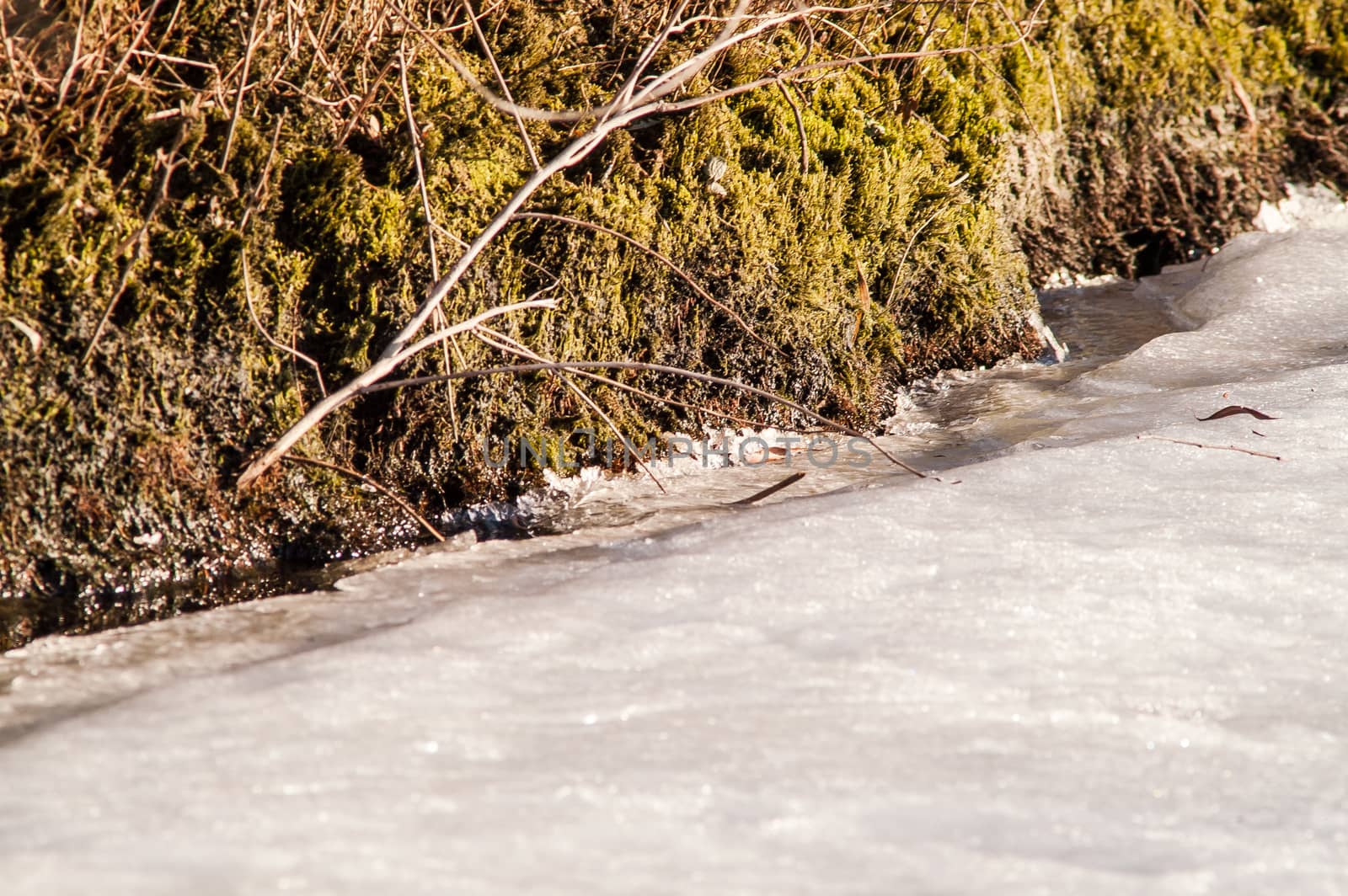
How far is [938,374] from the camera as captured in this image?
3748 millimetres

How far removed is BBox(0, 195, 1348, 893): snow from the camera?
1.50m

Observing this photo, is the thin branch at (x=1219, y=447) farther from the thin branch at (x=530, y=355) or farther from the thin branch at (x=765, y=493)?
the thin branch at (x=530, y=355)

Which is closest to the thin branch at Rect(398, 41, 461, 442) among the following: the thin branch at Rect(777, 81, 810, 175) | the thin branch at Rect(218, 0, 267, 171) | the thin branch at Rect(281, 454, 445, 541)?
the thin branch at Rect(281, 454, 445, 541)

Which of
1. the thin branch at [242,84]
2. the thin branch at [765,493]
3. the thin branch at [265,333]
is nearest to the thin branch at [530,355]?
the thin branch at [765,493]

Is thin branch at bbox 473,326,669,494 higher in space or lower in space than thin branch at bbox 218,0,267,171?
lower

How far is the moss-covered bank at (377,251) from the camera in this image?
236 centimetres

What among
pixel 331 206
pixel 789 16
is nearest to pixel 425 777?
pixel 331 206

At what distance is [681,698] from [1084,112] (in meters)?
3.79

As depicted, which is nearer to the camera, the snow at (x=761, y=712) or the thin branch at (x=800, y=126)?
the snow at (x=761, y=712)

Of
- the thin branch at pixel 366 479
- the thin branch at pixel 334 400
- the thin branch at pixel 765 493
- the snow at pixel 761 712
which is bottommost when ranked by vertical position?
the snow at pixel 761 712

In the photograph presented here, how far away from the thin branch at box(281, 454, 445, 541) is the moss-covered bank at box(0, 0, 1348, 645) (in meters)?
0.03

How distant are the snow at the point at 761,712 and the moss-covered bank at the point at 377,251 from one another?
0.35 meters

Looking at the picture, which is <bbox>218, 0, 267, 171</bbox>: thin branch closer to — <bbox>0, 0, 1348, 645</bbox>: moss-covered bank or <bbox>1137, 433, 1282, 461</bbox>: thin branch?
<bbox>0, 0, 1348, 645</bbox>: moss-covered bank

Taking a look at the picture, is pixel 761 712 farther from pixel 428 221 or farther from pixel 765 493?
pixel 428 221
